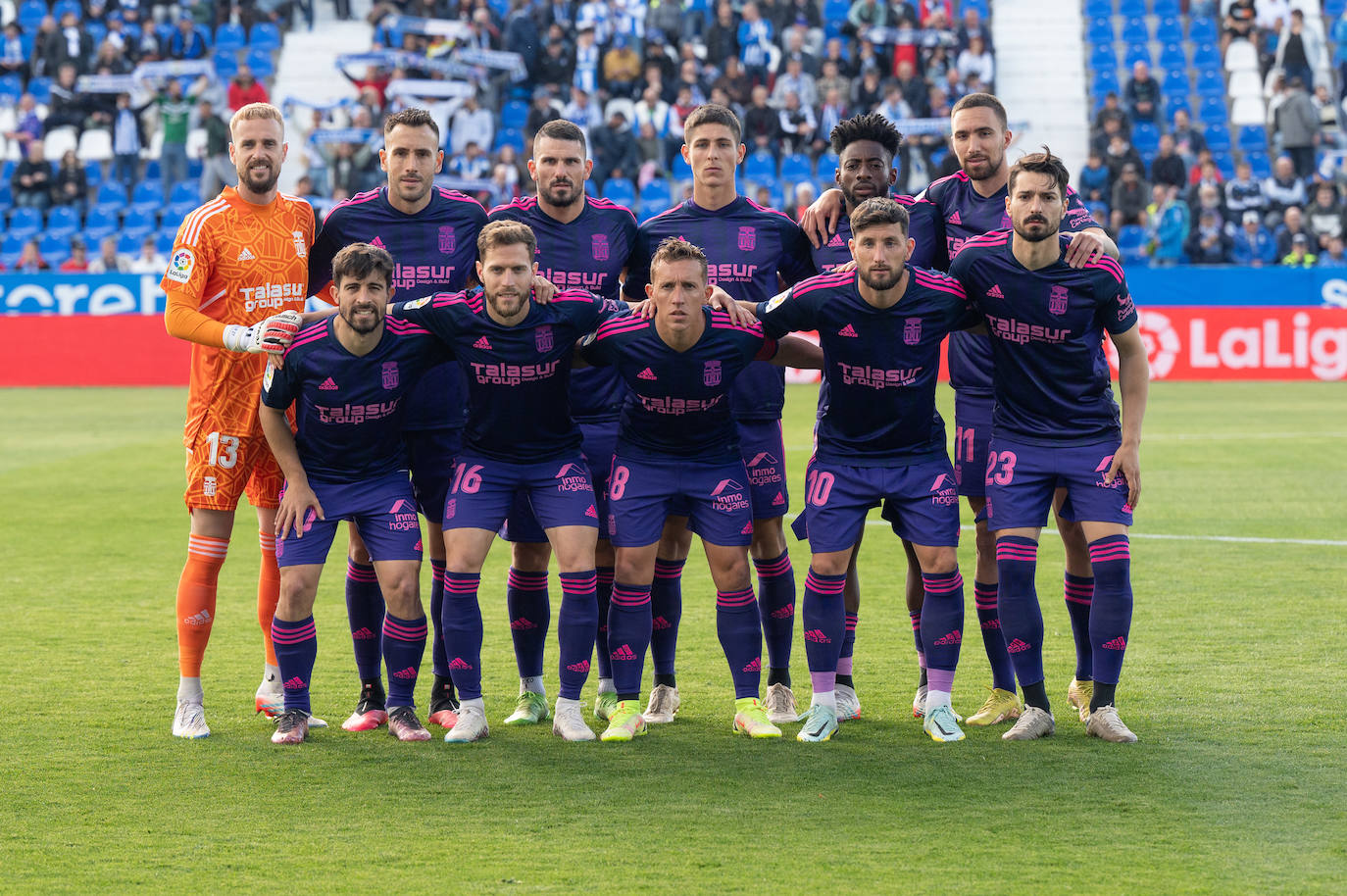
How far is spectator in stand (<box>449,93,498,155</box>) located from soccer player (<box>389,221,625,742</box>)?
1796 cm

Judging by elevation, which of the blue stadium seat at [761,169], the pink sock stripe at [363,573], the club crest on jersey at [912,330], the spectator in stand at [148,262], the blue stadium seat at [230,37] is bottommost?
the pink sock stripe at [363,573]

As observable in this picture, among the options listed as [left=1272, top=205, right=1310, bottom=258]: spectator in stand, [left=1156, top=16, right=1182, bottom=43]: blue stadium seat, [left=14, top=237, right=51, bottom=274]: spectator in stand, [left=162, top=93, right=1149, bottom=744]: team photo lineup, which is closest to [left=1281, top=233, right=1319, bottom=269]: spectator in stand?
[left=1272, top=205, right=1310, bottom=258]: spectator in stand

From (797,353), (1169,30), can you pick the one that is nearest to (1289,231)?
(1169,30)

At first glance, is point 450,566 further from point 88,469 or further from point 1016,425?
point 88,469

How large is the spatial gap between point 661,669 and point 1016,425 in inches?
66.4

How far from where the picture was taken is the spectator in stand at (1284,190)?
22.1m

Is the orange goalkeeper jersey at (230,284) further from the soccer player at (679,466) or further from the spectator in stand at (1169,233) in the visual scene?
the spectator in stand at (1169,233)

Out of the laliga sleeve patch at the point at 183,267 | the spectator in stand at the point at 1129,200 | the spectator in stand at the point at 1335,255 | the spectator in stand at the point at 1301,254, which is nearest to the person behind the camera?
the laliga sleeve patch at the point at 183,267

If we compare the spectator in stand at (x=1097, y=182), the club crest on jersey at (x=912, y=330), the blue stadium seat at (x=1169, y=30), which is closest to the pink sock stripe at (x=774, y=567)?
the club crest on jersey at (x=912, y=330)

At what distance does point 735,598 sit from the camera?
6012 mm

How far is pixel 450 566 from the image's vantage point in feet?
19.3

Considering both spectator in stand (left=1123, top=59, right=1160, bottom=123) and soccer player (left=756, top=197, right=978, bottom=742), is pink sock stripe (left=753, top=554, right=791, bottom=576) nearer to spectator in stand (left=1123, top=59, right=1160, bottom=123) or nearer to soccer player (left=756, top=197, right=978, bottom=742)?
soccer player (left=756, top=197, right=978, bottom=742)

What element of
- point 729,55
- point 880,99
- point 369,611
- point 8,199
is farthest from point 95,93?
point 369,611

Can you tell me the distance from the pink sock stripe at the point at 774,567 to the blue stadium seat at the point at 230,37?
22693 millimetres
